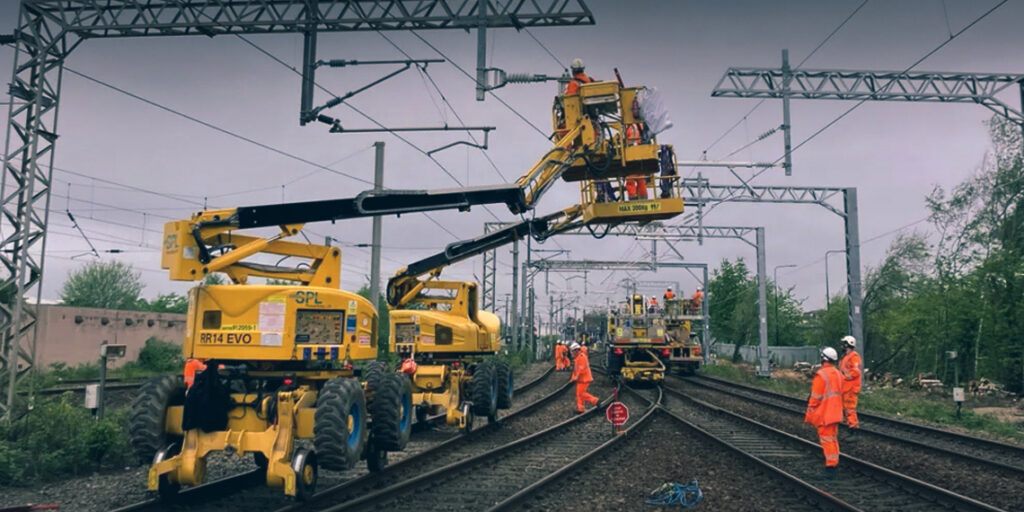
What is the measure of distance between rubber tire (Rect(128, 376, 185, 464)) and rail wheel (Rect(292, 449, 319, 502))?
1478mm

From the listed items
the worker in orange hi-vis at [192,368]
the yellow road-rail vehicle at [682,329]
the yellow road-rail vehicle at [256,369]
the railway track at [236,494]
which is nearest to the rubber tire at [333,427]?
the yellow road-rail vehicle at [256,369]

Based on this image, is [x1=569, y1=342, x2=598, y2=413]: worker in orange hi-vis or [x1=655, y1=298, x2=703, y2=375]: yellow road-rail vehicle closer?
[x1=569, y1=342, x2=598, y2=413]: worker in orange hi-vis

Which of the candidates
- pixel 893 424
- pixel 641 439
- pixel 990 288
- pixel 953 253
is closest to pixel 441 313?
pixel 641 439

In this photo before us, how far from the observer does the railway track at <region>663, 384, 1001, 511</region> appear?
8.04m

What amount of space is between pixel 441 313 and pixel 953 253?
27576 mm

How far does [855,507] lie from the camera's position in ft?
25.3

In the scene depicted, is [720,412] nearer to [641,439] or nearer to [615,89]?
[641,439]

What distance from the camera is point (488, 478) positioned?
949 centimetres

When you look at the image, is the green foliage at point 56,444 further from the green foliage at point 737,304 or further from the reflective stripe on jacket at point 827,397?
the green foliage at point 737,304

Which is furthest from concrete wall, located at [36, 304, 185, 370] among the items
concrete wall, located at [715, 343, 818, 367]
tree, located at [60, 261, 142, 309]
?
concrete wall, located at [715, 343, 818, 367]

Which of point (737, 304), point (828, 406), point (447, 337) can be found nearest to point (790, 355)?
point (737, 304)

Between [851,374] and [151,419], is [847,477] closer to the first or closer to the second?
[851,374]

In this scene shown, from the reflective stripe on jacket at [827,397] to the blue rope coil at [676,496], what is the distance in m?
1.98

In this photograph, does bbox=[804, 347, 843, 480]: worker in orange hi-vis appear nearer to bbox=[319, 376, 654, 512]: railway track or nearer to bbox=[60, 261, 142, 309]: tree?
bbox=[319, 376, 654, 512]: railway track
